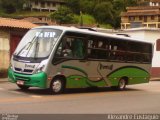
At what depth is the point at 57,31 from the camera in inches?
760

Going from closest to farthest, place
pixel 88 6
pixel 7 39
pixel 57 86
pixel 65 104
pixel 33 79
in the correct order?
pixel 65 104
pixel 33 79
pixel 57 86
pixel 7 39
pixel 88 6

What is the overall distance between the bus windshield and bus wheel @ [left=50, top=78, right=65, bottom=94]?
1194mm

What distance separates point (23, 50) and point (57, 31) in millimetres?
1583

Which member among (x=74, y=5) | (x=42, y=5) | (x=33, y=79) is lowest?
(x=33, y=79)

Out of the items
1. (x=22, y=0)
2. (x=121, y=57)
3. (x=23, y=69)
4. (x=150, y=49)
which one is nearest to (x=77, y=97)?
(x=23, y=69)

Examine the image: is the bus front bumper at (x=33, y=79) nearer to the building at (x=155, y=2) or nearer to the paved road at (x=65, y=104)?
the paved road at (x=65, y=104)

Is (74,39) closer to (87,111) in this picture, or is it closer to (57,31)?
(57,31)

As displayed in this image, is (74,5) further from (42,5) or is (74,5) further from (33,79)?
(33,79)

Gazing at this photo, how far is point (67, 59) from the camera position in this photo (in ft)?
64.3

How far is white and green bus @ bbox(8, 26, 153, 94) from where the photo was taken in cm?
1878

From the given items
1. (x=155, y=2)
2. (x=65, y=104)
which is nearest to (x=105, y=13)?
(x=155, y=2)

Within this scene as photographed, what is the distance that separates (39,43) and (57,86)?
1.86 meters

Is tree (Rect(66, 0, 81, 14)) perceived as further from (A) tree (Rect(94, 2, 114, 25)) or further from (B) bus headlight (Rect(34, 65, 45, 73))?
(B) bus headlight (Rect(34, 65, 45, 73))

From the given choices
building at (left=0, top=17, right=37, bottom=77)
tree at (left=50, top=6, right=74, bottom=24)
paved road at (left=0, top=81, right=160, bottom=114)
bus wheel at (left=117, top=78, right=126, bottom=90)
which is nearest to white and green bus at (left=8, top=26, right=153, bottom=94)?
bus wheel at (left=117, top=78, right=126, bottom=90)
